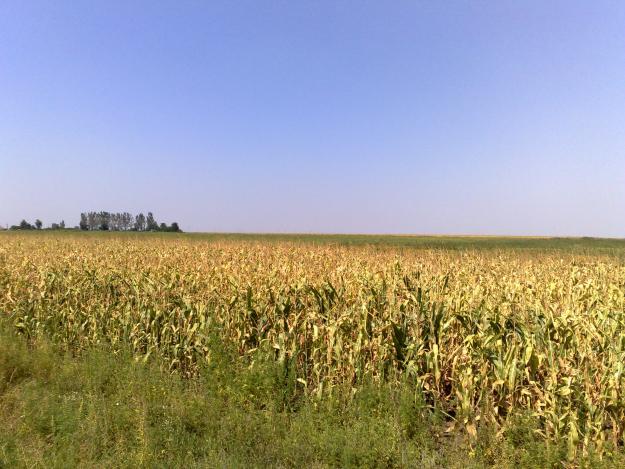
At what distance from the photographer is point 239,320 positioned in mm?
5930

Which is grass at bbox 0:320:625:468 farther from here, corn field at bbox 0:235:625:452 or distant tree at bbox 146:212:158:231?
distant tree at bbox 146:212:158:231

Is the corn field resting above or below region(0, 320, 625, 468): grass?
above

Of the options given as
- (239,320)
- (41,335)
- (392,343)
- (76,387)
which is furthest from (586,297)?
(41,335)

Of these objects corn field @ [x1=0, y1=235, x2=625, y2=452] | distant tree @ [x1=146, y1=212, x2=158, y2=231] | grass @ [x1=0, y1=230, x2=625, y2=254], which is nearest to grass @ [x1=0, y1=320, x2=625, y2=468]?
corn field @ [x1=0, y1=235, x2=625, y2=452]

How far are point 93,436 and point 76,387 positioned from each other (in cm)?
154

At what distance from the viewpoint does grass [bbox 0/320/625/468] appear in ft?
11.8

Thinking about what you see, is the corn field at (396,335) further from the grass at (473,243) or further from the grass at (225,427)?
the grass at (473,243)

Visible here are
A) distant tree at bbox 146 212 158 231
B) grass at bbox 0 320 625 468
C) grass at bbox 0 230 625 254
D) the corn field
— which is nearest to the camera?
grass at bbox 0 320 625 468

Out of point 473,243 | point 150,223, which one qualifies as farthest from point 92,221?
point 473,243

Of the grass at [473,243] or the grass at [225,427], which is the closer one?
the grass at [225,427]

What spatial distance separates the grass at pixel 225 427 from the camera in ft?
11.8

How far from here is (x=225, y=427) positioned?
160 inches

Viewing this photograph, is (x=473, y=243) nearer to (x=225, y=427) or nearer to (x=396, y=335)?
(x=396, y=335)

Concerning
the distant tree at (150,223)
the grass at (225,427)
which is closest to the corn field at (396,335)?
the grass at (225,427)
